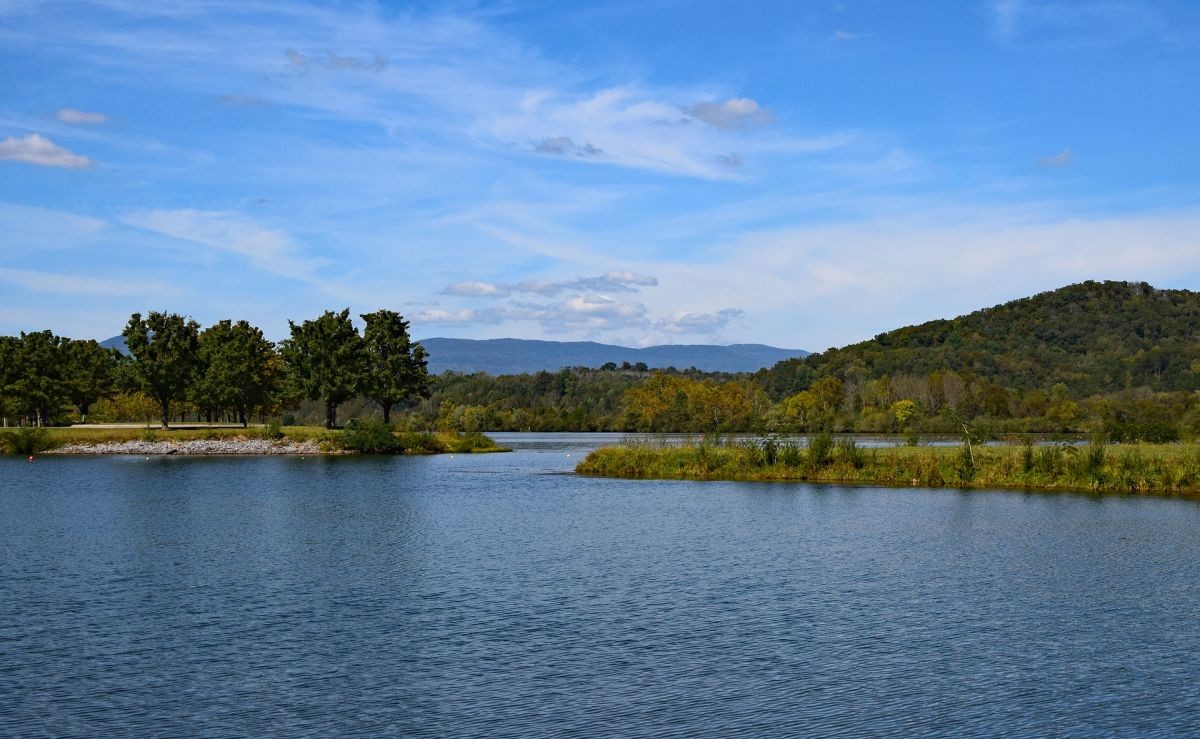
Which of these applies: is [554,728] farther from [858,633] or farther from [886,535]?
[886,535]

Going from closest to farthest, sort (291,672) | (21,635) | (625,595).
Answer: (291,672) < (21,635) < (625,595)

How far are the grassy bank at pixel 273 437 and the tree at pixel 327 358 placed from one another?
14.7ft

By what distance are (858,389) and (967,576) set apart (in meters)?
148

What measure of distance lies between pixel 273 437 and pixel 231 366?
38.4 feet

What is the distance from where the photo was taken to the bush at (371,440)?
9588cm

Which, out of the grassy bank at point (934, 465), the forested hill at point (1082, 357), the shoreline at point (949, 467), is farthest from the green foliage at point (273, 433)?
the forested hill at point (1082, 357)

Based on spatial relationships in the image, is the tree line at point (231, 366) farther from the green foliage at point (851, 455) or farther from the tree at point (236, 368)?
the green foliage at point (851, 455)

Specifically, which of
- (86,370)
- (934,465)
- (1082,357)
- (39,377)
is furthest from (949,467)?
(1082,357)

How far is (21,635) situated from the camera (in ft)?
71.9

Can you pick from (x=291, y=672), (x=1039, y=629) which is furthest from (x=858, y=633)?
(x=291, y=672)

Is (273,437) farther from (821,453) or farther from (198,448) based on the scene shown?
(821,453)

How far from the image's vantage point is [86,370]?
119250 millimetres

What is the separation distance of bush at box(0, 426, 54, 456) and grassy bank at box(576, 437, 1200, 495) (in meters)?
55.7

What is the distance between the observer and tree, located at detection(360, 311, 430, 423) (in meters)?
107
